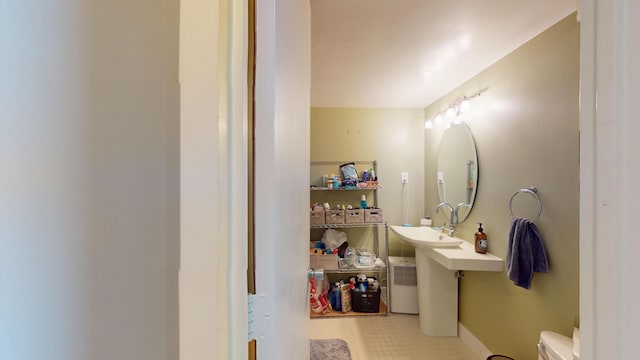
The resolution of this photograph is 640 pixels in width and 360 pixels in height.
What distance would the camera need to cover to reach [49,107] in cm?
31

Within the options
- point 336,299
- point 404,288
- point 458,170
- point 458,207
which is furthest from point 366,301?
point 458,170

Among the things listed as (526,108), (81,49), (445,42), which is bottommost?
(81,49)

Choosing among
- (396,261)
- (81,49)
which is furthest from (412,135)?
(81,49)

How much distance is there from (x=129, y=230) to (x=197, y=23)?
250 millimetres

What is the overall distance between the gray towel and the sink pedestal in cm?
84

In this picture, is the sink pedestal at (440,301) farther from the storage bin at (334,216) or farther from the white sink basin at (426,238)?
the storage bin at (334,216)

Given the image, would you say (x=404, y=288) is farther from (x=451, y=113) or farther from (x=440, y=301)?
(x=451, y=113)

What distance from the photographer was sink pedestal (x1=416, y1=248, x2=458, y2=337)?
252 cm

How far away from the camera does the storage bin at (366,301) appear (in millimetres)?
2961

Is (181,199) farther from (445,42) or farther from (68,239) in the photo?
(445,42)

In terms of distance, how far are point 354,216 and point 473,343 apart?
150 centimetres

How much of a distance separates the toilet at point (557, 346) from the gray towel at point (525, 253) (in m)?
0.30

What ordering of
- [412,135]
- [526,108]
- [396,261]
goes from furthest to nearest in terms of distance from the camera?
[412,135], [396,261], [526,108]

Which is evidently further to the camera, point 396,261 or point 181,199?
point 396,261
